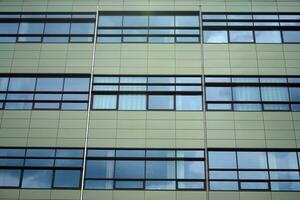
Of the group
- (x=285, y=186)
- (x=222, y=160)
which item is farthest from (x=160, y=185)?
(x=285, y=186)

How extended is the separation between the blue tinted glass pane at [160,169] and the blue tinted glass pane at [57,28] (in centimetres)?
965

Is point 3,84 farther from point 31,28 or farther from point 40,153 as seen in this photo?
point 40,153

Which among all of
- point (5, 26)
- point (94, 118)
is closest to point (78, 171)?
point (94, 118)

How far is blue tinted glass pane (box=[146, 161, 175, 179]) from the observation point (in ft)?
58.9

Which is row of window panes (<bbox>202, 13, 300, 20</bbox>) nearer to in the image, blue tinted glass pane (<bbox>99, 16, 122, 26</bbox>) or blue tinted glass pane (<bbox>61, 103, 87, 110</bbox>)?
blue tinted glass pane (<bbox>99, 16, 122, 26</bbox>)

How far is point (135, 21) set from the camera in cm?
2183

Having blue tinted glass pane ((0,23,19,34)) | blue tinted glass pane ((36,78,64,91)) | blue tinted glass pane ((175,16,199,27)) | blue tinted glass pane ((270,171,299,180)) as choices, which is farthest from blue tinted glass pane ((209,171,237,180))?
blue tinted glass pane ((0,23,19,34))

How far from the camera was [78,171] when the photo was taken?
59.5 ft

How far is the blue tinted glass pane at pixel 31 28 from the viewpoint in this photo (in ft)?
71.4

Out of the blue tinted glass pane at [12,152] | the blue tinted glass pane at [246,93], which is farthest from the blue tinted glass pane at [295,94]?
the blue tinted glass pane at [12,152]

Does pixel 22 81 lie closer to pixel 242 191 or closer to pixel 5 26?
pixel 5 26

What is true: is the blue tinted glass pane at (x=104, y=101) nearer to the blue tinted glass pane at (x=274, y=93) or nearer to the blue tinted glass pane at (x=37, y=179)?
the blue tinted glass pane at (x=37, y=179)

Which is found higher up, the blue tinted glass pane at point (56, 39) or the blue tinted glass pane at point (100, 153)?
the blue tinted glass pane at point (56, 39)

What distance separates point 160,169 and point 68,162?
4758 mm
